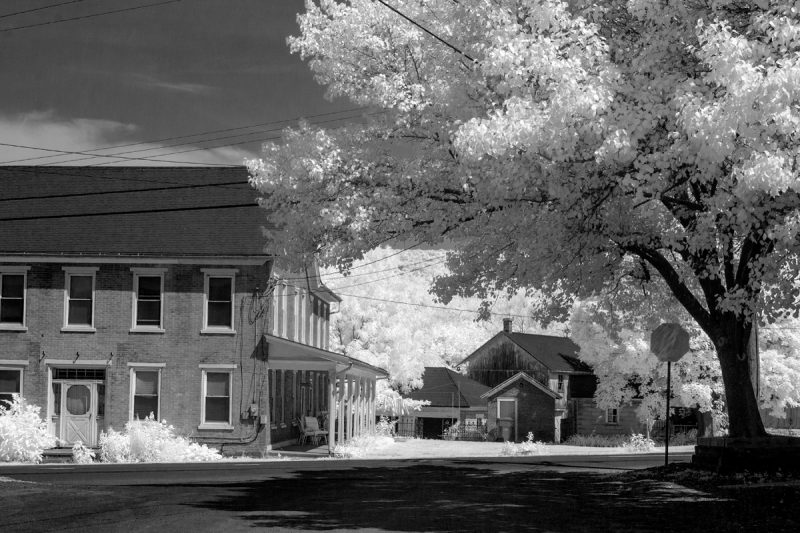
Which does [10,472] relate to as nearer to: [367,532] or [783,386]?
[367,532]

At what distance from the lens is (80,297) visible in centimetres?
3469

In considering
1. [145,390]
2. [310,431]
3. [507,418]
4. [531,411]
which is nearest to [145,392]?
[145,390]

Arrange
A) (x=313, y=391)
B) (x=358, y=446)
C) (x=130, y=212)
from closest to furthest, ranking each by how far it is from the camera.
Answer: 1. (x=130, y=212)
2. (x=358, y=446)
3. (x=313, y=391)

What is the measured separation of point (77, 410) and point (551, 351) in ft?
132

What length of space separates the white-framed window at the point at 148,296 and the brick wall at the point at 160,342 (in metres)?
0.20

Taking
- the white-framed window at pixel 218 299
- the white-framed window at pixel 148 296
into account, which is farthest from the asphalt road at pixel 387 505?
the white-framed window at pixel 148 296

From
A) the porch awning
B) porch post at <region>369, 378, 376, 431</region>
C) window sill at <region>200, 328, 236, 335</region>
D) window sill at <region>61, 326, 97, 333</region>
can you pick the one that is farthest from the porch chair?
window sill at <region>61, 326, 97, 333</region>

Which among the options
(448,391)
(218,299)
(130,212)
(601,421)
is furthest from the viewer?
(448,391)

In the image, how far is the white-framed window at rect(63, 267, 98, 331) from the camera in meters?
34.5

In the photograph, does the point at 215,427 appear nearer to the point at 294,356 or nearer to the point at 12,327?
the point at 294,356

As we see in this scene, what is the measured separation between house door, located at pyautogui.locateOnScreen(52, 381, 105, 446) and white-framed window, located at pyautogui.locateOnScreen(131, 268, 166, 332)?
2568 mm

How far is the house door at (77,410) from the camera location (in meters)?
34.1

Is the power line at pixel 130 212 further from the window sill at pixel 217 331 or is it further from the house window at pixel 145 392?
the house window at pixel 145 392

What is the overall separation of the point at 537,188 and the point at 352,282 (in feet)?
184
